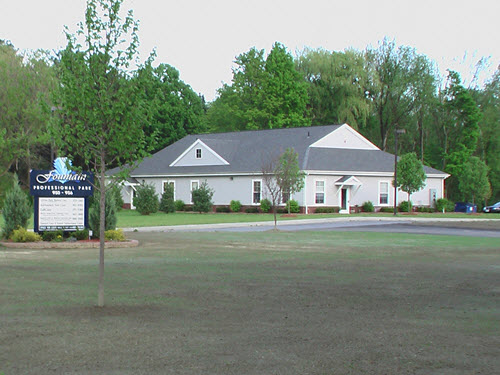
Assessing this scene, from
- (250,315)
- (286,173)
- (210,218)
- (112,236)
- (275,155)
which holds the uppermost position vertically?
(275,155)

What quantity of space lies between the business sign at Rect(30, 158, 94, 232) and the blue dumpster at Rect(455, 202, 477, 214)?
1726 inches

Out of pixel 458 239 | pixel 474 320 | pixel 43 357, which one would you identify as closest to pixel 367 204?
pixel 458 239

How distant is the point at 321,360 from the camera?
7.40m

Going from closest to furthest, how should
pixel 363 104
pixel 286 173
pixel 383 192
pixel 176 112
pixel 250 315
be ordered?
pixel 250 315, pixel 286 173, pixel 383 192, pixel 363 104, pixel 176 112

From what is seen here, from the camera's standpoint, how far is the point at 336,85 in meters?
70.5

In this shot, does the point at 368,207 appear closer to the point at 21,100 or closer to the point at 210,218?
the point at 210,218

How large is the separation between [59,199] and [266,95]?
164 ft

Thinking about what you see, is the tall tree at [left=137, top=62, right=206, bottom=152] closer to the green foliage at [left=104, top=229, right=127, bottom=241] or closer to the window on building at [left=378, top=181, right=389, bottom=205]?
the window on building at [left=378, top=181, right=389, bottom=205]

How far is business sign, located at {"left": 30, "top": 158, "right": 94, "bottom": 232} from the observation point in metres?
22.0

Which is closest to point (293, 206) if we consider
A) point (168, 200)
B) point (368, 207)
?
point (368, 207)

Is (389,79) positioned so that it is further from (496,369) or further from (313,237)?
(496,369)

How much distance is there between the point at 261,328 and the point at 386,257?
10.2 metres

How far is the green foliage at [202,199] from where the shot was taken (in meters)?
49.2

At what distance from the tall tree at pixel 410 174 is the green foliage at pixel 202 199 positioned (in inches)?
553
